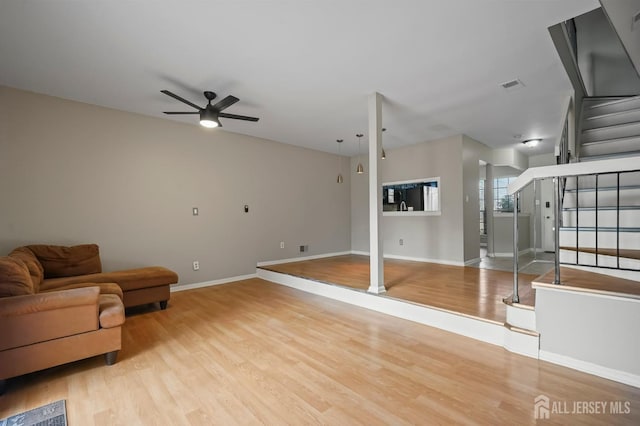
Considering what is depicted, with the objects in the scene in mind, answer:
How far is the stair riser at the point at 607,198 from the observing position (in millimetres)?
2996

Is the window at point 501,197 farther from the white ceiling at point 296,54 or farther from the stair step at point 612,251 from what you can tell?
the stair step at point 612,251

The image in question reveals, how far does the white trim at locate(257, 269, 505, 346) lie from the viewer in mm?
2654

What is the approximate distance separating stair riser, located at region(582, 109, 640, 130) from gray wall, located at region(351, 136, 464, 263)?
187 cm

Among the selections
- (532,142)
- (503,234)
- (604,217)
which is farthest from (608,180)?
(503,234)

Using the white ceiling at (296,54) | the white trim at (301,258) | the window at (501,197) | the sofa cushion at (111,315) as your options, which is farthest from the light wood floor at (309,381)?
the window at (501,197)

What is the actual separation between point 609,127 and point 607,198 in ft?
4.56

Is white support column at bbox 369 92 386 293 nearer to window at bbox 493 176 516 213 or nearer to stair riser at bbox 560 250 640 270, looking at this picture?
stair riser at bbox 560 250 640 270

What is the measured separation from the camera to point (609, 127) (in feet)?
12.3

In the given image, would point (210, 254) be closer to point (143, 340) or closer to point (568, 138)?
point (143, 340)

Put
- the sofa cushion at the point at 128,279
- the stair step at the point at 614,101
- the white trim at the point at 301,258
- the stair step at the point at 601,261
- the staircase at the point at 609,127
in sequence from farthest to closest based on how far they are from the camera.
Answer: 1. the white trim at the point at 301,258
2. the stair step at the point at 614,101
3. the staircase at the point at 609,127
4. the sofa cushion at the point at 128,279
5. the stair step at the point at 601,261

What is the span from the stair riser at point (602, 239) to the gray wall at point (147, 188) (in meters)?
4.61

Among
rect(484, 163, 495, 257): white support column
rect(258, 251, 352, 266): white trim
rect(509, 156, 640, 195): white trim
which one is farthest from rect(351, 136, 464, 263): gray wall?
rect(509, 156, 640, 195): white trim

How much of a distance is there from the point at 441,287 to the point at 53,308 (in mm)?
4143

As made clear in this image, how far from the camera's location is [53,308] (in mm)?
2184
